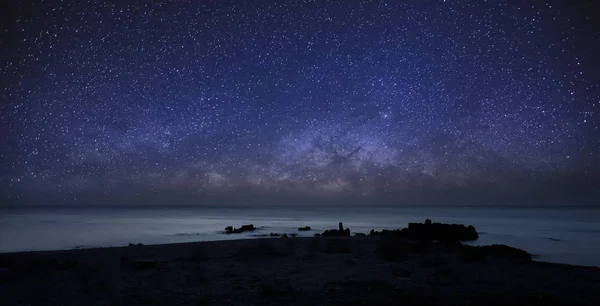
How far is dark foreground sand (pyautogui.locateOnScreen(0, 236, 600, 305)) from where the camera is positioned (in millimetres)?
9344

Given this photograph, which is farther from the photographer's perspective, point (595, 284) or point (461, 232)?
point (461, 232)

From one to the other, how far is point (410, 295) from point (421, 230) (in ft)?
61.6

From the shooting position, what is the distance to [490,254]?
18.0m

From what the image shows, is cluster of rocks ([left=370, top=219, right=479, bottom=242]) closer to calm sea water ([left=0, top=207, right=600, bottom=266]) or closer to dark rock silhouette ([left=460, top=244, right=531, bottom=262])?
calm sea water ([left=0, top=207, right=600, bottom=266])

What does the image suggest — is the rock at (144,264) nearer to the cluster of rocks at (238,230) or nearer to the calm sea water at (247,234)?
the calm sea water at (247,234)

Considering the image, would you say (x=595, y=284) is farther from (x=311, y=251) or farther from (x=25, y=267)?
(x=25, y=267)

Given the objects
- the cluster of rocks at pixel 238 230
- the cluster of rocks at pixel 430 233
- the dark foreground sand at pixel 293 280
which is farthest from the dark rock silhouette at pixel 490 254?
the cluster of rocks at pixel 238 230

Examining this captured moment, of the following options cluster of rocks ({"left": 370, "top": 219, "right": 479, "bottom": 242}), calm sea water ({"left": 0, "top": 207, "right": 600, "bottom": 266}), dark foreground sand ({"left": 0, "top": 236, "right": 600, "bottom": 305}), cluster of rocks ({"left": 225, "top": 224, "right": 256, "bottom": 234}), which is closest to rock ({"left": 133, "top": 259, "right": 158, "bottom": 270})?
dark foreground sand ({"left": 0, "top": 236, "right": 600, "bottom": 305})

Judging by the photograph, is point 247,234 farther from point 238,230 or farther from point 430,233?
point 430,233

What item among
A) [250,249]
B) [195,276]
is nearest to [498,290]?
[195,276]

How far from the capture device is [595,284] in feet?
36.6

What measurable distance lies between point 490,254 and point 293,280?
10788 mm

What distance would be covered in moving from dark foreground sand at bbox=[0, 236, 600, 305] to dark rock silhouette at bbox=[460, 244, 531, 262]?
38 cm

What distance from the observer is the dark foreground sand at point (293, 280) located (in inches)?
368
